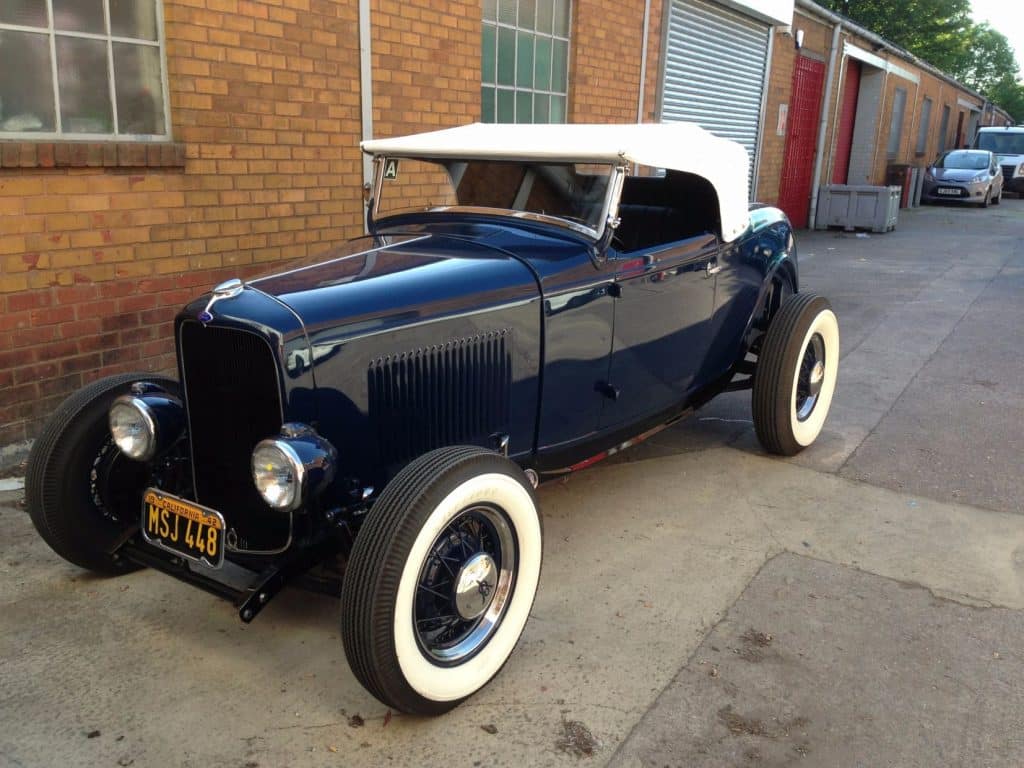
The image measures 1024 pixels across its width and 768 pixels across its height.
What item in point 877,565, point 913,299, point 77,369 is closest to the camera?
point 877,565

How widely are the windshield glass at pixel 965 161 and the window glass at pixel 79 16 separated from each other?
2299 cm

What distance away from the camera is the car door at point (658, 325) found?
3629 mm

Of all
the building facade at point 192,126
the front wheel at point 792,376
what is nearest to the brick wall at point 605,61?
the building facade at point 192,126

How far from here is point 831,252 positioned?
12.8 metres

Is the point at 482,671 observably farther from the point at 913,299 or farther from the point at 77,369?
the point at 913,299

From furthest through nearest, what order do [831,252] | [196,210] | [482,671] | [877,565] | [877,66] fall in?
[877,66] < [831,252] < [196,210] < [877,565] < [482,671]

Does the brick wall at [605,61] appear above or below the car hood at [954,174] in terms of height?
above

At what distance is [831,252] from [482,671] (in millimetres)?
11592

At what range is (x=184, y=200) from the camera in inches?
194

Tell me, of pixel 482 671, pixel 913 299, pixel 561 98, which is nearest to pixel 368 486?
pixel 482 671

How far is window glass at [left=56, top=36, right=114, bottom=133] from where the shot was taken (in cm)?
443

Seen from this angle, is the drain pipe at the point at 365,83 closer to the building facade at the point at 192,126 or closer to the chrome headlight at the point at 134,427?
the building facade at the point at 192,126

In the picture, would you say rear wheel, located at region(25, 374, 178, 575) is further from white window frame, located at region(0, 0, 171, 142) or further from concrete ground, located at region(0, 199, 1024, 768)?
white window frame, located at region(0, 0, 171, 142)

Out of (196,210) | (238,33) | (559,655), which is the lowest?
(559,655)
